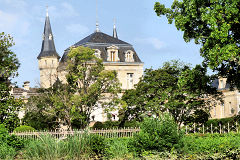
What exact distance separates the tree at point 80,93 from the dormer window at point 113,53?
15743 mm

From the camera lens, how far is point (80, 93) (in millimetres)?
31906

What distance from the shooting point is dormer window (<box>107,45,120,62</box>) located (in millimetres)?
49156

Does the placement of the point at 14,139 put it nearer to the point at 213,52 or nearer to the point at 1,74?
the point at 1,74

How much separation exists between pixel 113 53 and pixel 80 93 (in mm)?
18191

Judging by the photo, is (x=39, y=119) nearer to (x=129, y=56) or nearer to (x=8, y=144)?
(x=8, y=144)

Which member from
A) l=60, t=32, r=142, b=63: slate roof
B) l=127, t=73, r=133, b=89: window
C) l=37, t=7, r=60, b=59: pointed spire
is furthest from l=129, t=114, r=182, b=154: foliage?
l=37, t=7, r=60, b=59: pointed spire

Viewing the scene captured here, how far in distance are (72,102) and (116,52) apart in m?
19.4

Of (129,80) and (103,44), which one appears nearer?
(103,44)

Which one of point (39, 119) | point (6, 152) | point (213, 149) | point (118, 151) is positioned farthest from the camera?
point (39, 119)

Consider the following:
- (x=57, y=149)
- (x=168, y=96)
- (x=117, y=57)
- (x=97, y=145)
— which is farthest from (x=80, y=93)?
(x=57, y=149)

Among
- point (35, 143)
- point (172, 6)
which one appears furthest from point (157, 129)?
point (172, 6)

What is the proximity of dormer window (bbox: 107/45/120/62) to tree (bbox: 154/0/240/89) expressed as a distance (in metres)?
24.8

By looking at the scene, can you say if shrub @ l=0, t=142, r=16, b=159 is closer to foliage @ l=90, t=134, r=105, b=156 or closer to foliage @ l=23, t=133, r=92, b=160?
foliage @ l=23, t=133, r=92, b=160

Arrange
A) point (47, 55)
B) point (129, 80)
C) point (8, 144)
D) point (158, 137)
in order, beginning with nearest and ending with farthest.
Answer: point (158, 137) < point (8, 144) < point (129, 80) < point (47, 55)
